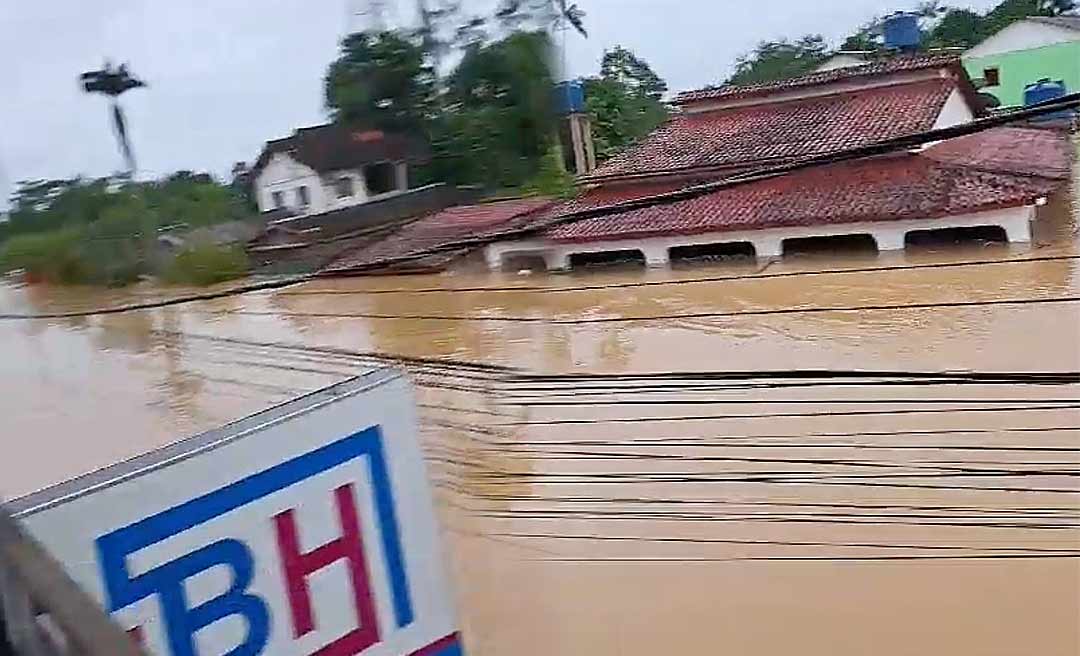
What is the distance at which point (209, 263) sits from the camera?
9.09 meters

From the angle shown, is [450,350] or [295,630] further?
[450,350]

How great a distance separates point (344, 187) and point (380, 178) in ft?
1.34

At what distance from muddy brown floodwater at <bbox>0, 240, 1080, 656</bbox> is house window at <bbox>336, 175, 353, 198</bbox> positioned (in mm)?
3397

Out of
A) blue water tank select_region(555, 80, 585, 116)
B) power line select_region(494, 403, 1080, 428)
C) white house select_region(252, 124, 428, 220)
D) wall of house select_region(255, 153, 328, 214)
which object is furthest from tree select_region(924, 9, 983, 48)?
power line select_region(494, 403, 1080, 428)

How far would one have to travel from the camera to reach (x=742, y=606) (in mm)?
2906

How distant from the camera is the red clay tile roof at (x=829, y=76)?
21.1ft

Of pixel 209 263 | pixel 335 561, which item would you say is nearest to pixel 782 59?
pixel 209 263

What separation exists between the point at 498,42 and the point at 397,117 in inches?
39.8

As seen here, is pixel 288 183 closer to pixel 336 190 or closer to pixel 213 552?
pixel 336 190

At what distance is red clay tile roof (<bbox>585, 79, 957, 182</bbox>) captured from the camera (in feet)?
20.3

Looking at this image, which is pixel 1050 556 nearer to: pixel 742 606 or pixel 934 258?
pixel 742 606

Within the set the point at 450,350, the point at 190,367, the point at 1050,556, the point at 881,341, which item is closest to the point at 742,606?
the point at 1050,556

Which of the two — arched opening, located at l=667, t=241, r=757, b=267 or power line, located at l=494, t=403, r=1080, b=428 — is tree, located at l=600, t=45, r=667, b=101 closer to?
arched opening, located at l=667, t=241, r=757, b=267

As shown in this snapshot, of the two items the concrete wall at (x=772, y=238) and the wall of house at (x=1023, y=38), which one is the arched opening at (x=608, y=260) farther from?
the wall of house at (x=1023, y=38)
